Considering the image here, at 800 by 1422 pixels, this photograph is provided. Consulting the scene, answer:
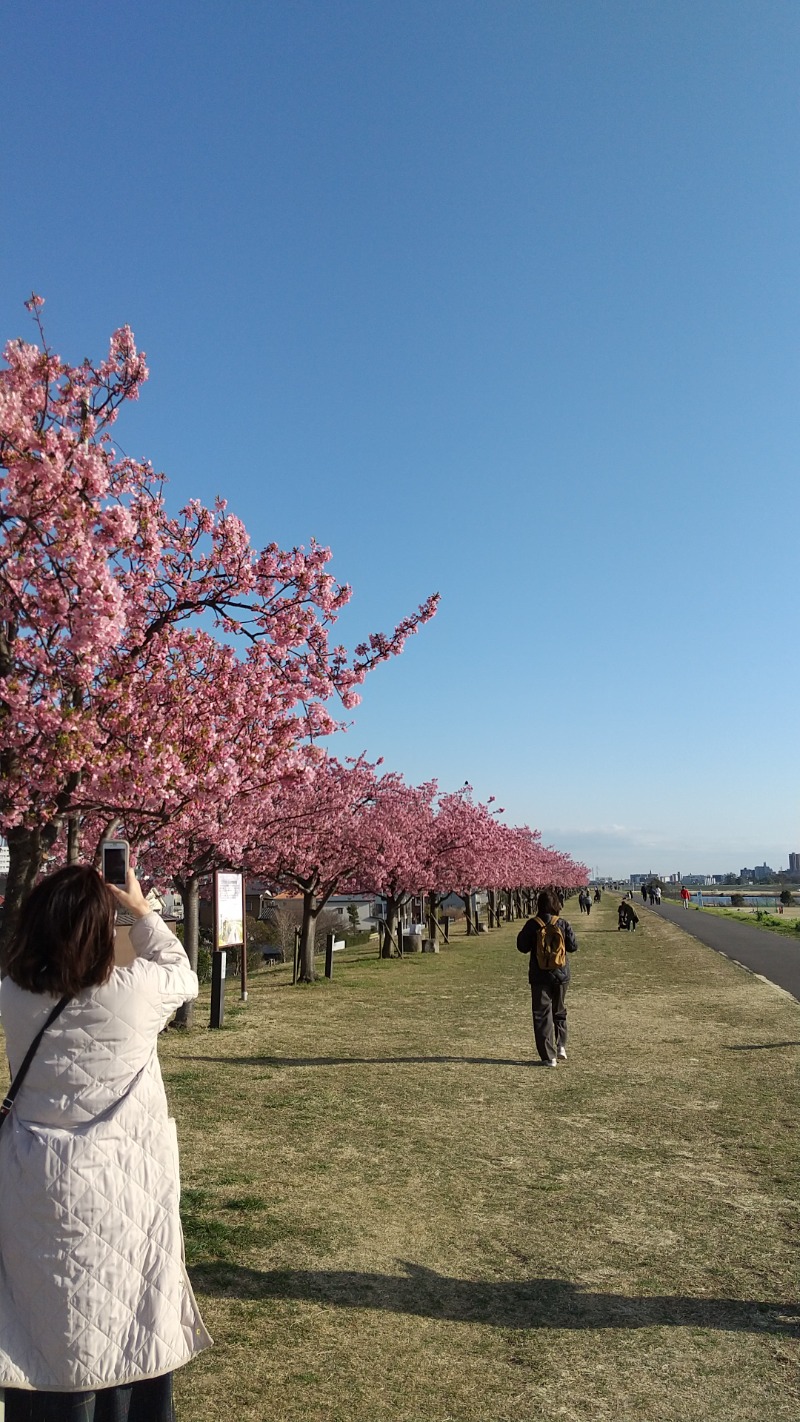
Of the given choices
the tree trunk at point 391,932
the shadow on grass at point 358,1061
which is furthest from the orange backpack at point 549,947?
the tree trunk at point 391,932

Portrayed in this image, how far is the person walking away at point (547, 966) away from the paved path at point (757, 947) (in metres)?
8.88

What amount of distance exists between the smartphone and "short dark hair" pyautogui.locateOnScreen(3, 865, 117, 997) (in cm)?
85

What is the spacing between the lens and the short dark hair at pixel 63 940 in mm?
2883

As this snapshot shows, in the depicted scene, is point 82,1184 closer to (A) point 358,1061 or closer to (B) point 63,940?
(B) point 63,940

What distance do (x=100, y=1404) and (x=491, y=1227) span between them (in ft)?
12.1

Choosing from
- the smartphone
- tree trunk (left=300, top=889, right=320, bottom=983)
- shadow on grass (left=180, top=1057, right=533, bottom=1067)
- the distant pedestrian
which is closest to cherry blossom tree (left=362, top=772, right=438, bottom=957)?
tree trunk (left=300, top=889, right=320, bottom=983)

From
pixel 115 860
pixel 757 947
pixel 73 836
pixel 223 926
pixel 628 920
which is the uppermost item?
pixel 73 836

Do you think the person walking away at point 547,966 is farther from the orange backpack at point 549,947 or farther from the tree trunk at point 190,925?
the tree trunk at point 190,925

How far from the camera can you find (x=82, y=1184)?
2.84m

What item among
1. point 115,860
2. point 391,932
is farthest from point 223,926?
point 391,932

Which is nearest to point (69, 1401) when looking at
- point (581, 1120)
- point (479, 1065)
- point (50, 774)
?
point (50, 774)

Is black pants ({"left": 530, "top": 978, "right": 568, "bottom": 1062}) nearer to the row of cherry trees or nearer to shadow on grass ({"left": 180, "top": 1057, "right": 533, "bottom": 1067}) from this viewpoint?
shadow on grass ({"left": 180, "top": 1057, "right": 533, "bottom": 1067})

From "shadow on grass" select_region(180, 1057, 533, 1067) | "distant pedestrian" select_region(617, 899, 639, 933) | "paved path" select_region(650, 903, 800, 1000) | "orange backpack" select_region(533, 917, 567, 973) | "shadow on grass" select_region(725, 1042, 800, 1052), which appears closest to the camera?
"orange backpack" select_region(533, 917, 567, 973)

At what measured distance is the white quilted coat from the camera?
9.23 ft
